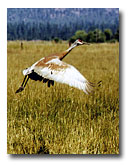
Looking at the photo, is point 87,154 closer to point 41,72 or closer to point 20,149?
point 20,149

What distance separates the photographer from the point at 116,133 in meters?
3.09

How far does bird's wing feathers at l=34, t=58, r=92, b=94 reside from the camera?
9.72 feet

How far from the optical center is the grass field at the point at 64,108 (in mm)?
2994

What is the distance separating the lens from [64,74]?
2979 millimetres

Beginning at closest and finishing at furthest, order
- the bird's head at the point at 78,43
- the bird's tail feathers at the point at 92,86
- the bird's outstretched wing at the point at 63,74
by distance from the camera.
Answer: the bird's outstretched wing at the point at 63,74
the bird's tail feathers at the point at 92,86
the bird's head at the point at 78,43

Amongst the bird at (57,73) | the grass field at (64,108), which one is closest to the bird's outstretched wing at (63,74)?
the bird at (57,73)

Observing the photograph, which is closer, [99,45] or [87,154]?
[87,154]

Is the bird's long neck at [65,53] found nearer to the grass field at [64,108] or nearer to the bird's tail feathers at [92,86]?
the grass field at [64,108]

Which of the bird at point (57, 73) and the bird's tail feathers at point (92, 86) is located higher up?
the bird at point (57, 73)

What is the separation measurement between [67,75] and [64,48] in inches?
14.1

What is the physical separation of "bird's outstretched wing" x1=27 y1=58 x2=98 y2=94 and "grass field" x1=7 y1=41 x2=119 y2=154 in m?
0.10

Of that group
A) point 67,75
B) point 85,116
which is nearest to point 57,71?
point 67,75

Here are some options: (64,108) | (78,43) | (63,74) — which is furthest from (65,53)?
(64,108)
